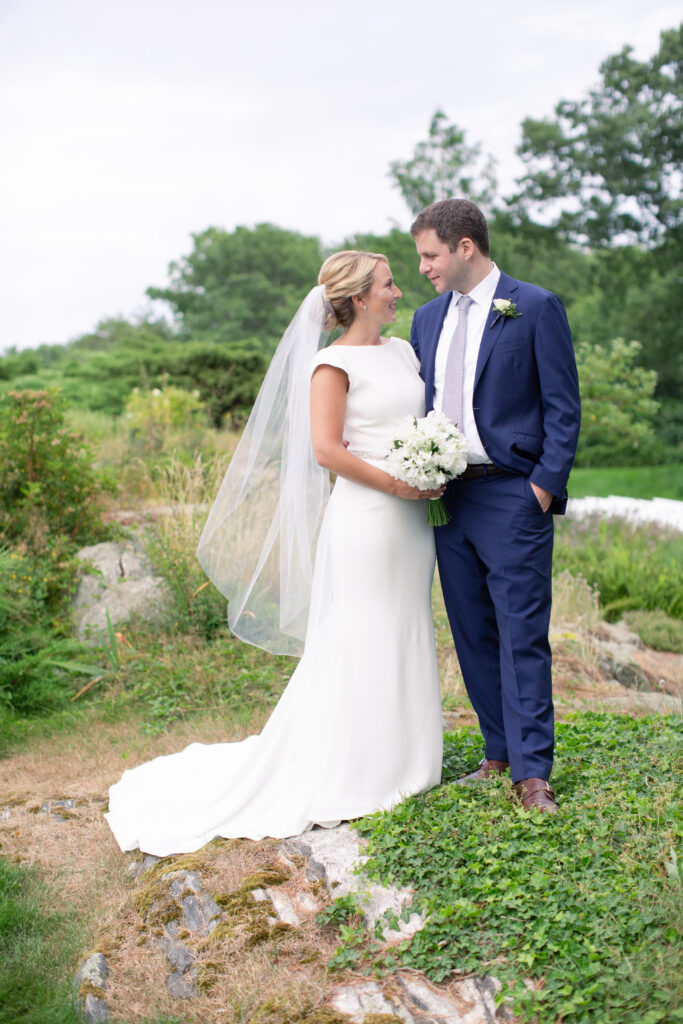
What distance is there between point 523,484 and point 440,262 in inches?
40.6

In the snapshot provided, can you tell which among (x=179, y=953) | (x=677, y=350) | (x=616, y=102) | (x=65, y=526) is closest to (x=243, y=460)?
(x=179, y=953)

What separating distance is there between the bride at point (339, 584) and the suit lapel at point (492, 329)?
376 mm

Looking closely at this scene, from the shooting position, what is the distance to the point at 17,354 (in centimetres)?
2270

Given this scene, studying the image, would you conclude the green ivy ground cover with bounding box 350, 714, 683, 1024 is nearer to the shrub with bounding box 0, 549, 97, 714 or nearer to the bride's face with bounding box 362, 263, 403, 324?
the bride's face with bounding box 362, 263, 403, 324

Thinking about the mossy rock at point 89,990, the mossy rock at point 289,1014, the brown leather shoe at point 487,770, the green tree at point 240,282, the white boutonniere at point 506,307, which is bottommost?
the mossy rock at point 89,990

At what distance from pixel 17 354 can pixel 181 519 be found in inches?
685

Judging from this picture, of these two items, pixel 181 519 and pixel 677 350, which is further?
pixel 677 350

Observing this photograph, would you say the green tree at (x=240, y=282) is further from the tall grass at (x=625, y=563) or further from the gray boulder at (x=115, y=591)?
the gray boulder at (x=115, y=591)

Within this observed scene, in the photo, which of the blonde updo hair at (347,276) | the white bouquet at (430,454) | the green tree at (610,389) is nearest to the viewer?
the white bouquet at (430,454)

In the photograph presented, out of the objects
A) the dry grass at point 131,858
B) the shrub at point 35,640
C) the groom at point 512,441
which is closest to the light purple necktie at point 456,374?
the groom at point 512,441

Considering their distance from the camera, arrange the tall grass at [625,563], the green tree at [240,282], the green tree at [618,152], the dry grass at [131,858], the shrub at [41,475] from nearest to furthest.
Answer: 1. the dry grass at [131,858]
2. the shrub at [41,475]
3. the tall grass at [625,563]
4. the green tree at [618,152]
5. the green tree at [240,282]

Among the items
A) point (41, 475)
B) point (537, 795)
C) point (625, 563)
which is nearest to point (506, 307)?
point (537, 795)

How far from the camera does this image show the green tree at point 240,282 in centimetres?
3781

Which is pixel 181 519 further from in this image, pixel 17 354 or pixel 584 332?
pixel 584 332
